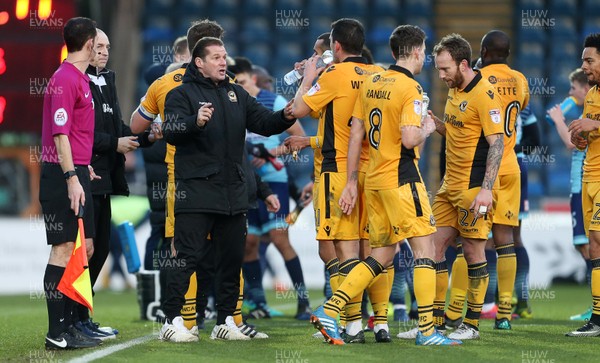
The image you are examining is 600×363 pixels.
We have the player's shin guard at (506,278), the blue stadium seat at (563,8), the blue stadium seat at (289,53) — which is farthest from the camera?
the blue stadium seat at (563,8)

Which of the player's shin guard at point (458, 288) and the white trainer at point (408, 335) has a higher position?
the player's shin guard at point (458, 288)

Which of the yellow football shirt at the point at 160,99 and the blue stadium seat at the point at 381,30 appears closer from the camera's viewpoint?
the yellow football shirt at the point at 160,99

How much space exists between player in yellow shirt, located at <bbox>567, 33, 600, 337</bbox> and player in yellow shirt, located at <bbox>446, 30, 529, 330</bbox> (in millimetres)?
497

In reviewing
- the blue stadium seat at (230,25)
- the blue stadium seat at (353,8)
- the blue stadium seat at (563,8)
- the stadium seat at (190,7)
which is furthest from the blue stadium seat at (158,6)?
the blue stadium seat at (563,8)

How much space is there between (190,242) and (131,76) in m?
13.6

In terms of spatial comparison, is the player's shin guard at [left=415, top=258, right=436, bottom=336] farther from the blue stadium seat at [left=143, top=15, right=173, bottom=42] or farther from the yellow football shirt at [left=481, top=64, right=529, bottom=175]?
the blue stadium seat at [left=143, top=15, right=173, bottom=42]

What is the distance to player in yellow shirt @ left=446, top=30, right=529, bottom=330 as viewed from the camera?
8.00 meters

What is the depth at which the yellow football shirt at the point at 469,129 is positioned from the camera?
7379 mm

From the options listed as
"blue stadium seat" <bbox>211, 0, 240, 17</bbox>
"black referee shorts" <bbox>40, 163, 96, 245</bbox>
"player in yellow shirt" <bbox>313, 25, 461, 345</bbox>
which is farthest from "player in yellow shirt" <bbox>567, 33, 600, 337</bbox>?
"blue stadium seat" <bbox>211, 0, 240, 17</bbox>

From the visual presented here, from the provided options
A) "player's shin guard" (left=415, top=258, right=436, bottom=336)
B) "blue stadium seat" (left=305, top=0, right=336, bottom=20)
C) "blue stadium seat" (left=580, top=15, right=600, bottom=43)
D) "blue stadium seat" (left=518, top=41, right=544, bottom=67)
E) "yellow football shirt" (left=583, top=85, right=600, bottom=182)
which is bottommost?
"player's shin guard" (left=415, top=258, right=436, bottom=336)

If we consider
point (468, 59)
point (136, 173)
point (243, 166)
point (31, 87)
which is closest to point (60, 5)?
point (31, 87)

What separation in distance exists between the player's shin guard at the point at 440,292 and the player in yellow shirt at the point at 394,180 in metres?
0.84

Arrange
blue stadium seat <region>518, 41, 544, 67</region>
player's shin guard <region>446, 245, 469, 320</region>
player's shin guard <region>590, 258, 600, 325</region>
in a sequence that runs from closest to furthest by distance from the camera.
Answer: player's shin guard <region>590, 258, 600, 325</region>
player's shin guard <region>446, 245, 469, 320</region>
blue stadium seat <region>518, 41, 544, 67</region>

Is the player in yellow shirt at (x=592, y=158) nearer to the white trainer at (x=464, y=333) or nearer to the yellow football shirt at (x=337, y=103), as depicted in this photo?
the white trainer at (x=464, y=333)
